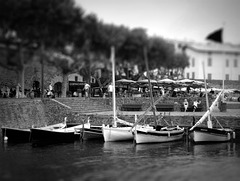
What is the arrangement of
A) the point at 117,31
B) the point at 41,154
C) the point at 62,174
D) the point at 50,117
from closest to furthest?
the point at 117,31 → the point at 62,174 → the point at 41,154 → the point at 50,117

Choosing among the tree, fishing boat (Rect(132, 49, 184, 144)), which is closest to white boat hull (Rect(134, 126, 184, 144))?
fishing boat (Rect(132, 49, 184, 144))

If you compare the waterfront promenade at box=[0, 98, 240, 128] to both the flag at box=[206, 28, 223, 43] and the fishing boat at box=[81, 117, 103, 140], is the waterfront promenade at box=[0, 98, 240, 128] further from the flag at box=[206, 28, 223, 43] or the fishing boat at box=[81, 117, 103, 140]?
the flag at box=[206, 28, 223, 43]

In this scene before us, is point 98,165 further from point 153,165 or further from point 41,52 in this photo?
point 41,52

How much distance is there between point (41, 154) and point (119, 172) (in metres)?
6.68

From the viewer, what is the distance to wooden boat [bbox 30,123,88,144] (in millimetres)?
25453

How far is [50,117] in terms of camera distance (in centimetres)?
3284

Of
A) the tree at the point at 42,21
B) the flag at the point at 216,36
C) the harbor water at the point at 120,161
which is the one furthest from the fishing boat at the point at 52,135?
the flag at the point at 216,36

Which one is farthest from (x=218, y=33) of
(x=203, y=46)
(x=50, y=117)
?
(x=50, y=117)

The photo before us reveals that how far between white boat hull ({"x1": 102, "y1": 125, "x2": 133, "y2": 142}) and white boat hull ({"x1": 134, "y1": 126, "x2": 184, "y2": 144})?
1286 mm

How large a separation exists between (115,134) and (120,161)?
749cm

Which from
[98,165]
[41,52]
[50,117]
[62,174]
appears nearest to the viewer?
[41,52]

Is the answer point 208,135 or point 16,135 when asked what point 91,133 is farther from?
point 208,135

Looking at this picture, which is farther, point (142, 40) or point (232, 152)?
point (232, 152)

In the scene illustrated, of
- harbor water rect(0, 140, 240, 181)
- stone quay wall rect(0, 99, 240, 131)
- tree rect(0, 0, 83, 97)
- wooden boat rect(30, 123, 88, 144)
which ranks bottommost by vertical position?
harbor water rect(0, 140, 240, 181)
